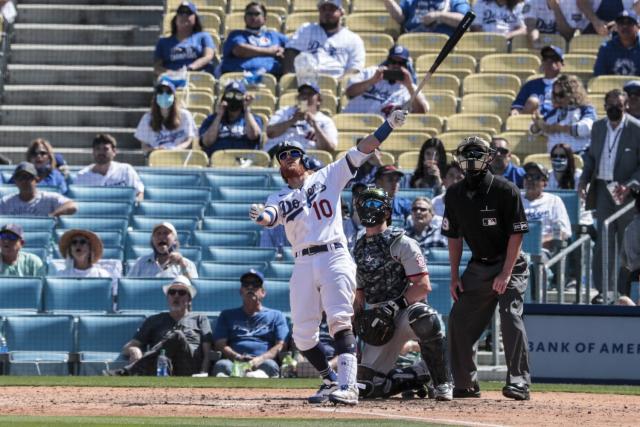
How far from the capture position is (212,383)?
37.3ft

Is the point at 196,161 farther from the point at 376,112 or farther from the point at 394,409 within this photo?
the point at 394,409

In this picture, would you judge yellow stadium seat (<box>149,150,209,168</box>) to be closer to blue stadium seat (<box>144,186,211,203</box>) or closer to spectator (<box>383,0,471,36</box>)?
blue stadium seat (<box>144,186,211,203</box>)

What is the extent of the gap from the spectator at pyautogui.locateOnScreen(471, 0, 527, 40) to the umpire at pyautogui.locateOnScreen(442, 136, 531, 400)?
8507 mm

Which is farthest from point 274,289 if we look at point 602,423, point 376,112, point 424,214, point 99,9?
point 99,9

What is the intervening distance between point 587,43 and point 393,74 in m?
2.89

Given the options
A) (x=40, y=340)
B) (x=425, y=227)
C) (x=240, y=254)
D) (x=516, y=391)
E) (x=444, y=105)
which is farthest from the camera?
(x=444, y=105)

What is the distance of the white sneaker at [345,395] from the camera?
9297 mm

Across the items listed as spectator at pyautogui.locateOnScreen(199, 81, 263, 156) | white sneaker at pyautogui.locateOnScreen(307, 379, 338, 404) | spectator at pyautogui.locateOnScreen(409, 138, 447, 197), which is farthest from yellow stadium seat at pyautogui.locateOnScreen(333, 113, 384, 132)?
white sneaker at pyautogui.locateOnScreen(307, 379, 338, 404)

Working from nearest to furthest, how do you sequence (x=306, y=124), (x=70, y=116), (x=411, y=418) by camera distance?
(x=411, y=418), (x=306, y=124), (x=70, y=116)

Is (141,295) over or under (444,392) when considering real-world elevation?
over

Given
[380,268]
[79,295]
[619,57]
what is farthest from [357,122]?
[380,268]

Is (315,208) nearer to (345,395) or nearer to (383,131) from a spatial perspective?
(383,131)

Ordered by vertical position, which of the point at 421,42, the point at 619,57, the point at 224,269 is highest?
the point at 421,42

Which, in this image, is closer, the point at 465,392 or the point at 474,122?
the point at 465,392
